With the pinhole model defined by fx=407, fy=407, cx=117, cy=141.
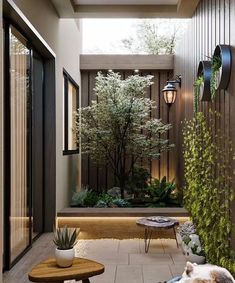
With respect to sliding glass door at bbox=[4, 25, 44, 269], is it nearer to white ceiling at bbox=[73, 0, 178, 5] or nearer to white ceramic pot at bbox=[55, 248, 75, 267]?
white ceiling at bbox=[73, 0, 178, 5]

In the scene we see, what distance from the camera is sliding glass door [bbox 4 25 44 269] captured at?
4.18 m

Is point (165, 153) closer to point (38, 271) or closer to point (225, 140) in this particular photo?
point (225, 140)

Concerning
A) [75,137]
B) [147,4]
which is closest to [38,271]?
[147,4]

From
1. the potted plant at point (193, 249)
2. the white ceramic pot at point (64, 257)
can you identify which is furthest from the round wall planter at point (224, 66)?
the potted plant at point (193, 249)

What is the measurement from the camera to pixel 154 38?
11.8 m

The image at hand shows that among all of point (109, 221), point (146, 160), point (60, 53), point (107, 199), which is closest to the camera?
point (109, 221)

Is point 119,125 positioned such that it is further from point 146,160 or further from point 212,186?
point 212,186

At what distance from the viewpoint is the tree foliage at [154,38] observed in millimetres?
11414

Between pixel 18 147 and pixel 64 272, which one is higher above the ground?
pixel 18 147

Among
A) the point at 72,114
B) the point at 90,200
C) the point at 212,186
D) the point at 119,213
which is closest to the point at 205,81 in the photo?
the point at 212,186

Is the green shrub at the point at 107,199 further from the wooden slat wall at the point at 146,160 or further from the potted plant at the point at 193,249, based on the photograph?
the potted plant at the point at 193,249

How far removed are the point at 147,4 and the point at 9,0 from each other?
2724 mm

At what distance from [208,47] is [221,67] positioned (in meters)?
1.20

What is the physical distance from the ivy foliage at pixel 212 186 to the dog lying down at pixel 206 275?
6.85ft
